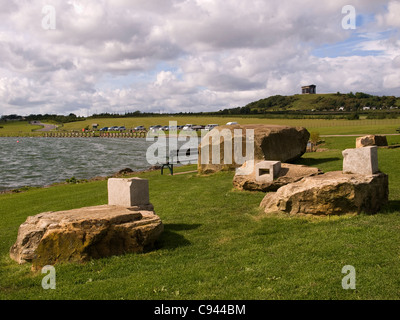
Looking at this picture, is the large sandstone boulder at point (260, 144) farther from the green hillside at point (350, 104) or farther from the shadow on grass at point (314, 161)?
the green hillside at point (350, 104)

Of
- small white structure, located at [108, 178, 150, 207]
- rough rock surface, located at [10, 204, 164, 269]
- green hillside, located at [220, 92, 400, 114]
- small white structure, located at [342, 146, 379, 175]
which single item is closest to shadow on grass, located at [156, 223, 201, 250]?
rough rock surface, located at [10, 204, 164, 269]

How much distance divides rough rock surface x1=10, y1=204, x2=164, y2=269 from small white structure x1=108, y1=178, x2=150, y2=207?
137 centimetres

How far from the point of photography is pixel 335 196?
→ 12.8m

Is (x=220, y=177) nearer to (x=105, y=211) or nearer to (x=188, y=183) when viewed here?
(x=188, y=183)

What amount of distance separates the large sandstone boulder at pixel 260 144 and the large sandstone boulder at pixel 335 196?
1101cm

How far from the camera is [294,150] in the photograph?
27.1m

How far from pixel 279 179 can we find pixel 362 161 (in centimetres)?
464

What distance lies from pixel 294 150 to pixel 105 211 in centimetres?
1875

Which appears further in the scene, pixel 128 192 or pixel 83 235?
pixel 128 192

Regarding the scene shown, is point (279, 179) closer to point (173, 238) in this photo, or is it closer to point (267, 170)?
point (267, 170)

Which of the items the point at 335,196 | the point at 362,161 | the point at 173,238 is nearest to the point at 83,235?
the point at 173,238

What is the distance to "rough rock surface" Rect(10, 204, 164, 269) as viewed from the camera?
396 inches

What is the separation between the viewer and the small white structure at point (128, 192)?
13.0 meters
